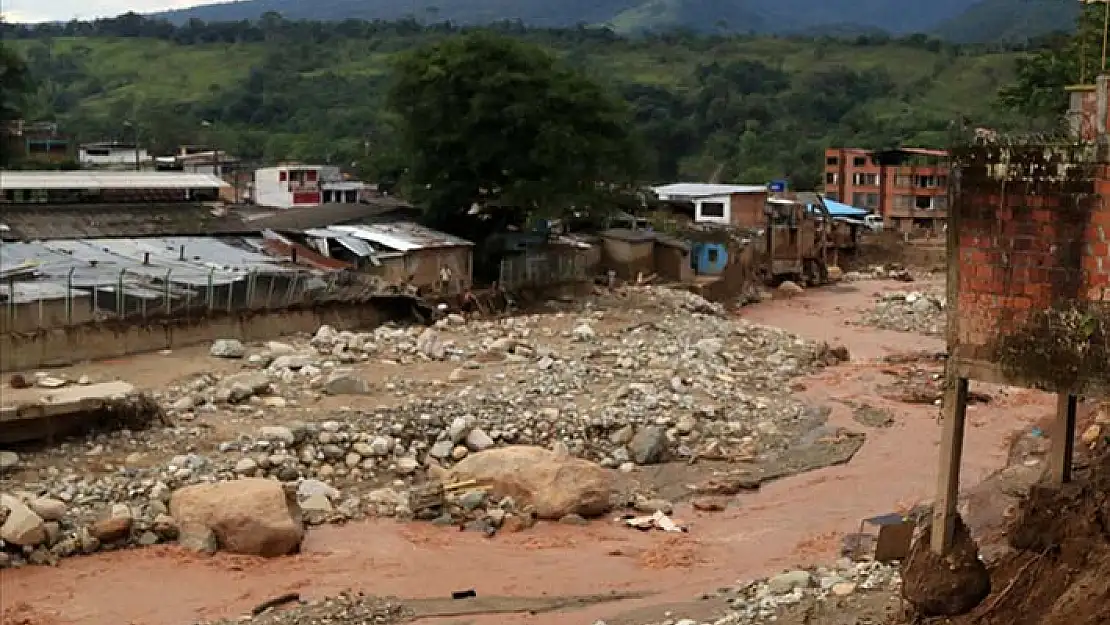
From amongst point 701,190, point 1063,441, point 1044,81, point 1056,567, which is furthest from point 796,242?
point 1056,567

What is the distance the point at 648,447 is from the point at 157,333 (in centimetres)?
1036

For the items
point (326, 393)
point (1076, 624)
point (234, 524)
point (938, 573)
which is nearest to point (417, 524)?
point (234, 524)

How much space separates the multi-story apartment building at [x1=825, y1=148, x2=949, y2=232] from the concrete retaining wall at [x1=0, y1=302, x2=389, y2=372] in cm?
3706

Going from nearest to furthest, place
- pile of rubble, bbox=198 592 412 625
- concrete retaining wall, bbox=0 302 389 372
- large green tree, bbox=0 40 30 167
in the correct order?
pile of rubble, bbox=198 592 412 625, concrete retaining wall, bbox=0 302 389 372, large green tree, bbox=0 40 30 167

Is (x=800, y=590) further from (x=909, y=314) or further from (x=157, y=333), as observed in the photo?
(x=909, y=314)

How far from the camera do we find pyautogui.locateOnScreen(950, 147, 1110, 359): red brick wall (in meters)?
8.41

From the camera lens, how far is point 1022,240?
342 inches

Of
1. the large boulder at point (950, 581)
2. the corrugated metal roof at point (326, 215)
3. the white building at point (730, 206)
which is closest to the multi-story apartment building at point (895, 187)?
the white building at point (730, 206)

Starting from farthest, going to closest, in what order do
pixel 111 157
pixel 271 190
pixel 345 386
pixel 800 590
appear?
pixel 111 157 < pixel 271 190 < pixel 345 386 < pixel 800 590

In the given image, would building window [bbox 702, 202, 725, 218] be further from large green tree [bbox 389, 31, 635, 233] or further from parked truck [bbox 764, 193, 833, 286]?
large green tree [bbox 389, 31, 635, 233]

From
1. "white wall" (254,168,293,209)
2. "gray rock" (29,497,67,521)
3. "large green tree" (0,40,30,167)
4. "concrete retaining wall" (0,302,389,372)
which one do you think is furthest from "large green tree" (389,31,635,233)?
"gray rock" (29,497,67,521)

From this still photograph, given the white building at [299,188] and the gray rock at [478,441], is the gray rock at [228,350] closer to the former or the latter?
the gray rock at [478,441]

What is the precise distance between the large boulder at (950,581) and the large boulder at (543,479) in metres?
7.94

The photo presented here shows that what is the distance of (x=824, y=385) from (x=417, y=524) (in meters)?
12.7
